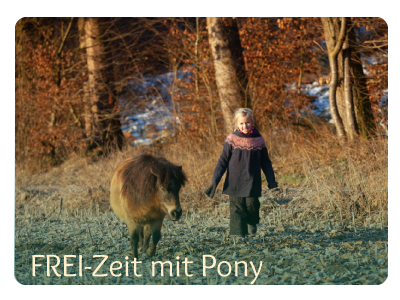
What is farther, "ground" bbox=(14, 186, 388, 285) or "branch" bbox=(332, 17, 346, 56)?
"branch" bbox=(332, 17, 346, 56)

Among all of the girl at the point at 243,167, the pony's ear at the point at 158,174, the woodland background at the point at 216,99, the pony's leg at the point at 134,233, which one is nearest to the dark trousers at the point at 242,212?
the girl at the point at 243,167

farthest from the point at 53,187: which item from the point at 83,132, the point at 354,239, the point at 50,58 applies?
the point at 354,239

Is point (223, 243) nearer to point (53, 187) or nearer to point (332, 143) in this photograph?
point (332, 143)

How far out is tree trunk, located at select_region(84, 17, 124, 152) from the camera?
12.8 m

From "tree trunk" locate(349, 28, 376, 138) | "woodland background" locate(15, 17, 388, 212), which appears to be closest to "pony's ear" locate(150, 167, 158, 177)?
"woodland background" locate(15, 17, 388, 212)

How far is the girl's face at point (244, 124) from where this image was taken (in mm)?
4355

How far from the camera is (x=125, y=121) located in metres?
15.6

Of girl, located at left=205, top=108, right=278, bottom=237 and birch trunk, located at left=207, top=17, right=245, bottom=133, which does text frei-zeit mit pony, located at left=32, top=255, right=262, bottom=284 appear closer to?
girl, located at left=205, top=108, right=278, bottom=237

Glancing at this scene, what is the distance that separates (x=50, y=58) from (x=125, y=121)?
3.45 m

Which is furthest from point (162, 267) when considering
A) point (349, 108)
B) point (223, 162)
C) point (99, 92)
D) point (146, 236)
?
point (99, 92)

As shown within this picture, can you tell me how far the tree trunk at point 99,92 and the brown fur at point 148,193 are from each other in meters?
8.60

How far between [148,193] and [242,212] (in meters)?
1.03

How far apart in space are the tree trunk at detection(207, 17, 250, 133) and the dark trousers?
211 inches

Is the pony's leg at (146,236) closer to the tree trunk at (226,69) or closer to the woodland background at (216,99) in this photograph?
the woodland background at (216,99)
